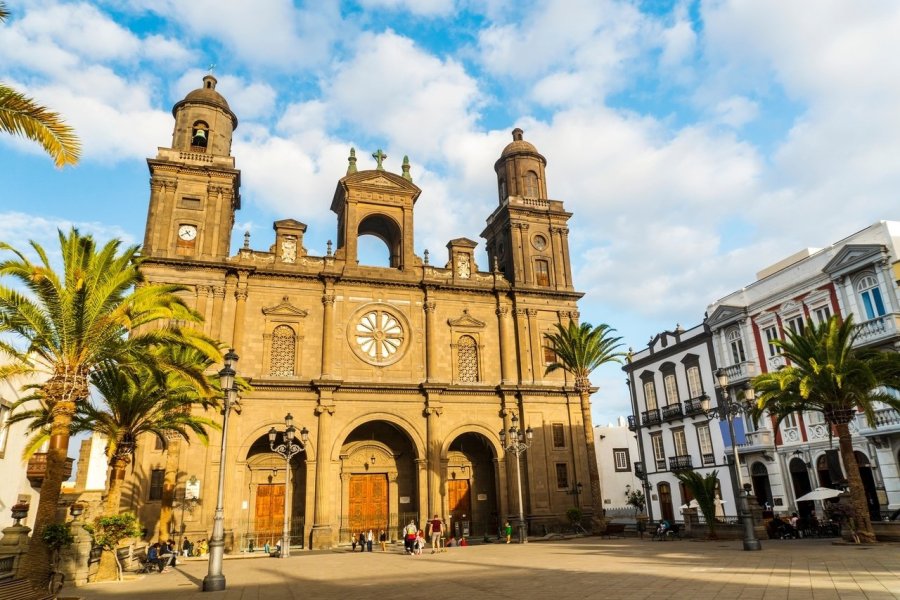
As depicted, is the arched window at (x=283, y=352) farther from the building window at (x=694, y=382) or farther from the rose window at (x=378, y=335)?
the building window at (x=694, y=382)

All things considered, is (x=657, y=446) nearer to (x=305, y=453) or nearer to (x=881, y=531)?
(x=881, y=531)

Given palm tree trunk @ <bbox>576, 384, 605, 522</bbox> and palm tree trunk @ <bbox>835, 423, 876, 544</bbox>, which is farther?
palm tree trunk @ <bbox>576, 384, 605, 522</bbox>

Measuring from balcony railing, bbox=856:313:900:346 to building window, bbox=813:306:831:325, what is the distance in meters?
2.18

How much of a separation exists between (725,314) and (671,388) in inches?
284

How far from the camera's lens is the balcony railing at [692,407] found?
127 feet

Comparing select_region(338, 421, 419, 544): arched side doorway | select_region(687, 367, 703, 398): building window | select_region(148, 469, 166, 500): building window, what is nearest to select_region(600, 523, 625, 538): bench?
select_region(338, 421, 419, 544): arched side doorway

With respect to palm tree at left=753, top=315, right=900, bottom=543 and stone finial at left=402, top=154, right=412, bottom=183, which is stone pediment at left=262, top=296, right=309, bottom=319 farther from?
palm tree at left=753, top=315, right=900, bottom=543

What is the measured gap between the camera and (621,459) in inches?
2413

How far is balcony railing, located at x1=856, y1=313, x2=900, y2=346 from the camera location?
27.5m

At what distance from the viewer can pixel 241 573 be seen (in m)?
19.6

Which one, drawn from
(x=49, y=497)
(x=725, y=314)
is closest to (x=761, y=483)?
(x=725, y=314)

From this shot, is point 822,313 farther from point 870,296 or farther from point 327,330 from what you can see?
point 327,330

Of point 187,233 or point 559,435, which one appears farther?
point 559,435

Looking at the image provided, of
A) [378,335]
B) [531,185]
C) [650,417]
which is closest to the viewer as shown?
[378,335]
